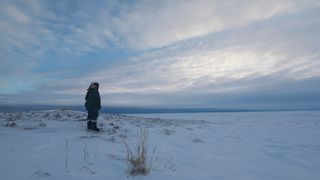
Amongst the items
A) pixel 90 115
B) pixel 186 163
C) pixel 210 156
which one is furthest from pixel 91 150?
pixel 90 115

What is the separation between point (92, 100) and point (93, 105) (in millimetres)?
179

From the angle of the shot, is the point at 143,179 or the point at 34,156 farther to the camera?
the point at 34,156

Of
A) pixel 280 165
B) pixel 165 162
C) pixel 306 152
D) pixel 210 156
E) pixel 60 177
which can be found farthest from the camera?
pixel 306 152

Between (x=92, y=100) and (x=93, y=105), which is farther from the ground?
(x=92, y=100)

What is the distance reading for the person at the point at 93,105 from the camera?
907 cm

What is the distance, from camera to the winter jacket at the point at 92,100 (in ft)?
30.0

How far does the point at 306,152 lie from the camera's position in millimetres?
7438

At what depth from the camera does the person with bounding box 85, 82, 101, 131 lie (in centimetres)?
907

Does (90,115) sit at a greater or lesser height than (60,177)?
greater

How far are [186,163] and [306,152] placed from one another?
13.6ft

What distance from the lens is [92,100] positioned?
922 cm

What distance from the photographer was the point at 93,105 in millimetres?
9172

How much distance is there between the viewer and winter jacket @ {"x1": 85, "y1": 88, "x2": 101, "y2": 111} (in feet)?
30.0

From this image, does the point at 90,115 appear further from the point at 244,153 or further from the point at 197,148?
the point at 244,153
